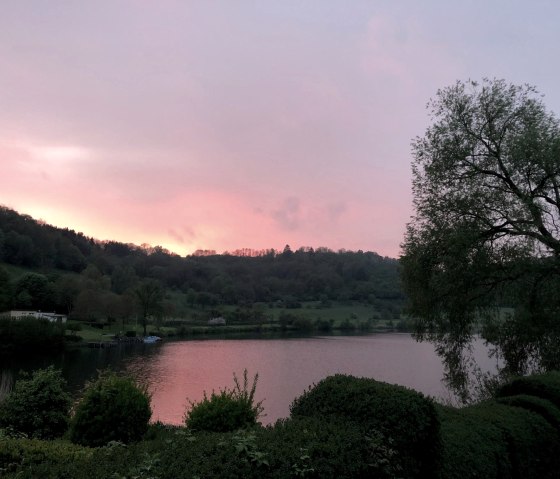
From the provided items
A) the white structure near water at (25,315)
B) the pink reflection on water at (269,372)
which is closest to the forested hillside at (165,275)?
the white structure near water at (25,315)

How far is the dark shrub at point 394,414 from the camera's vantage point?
4.88 metres

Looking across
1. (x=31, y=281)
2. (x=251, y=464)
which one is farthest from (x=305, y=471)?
(x=31, y=281)

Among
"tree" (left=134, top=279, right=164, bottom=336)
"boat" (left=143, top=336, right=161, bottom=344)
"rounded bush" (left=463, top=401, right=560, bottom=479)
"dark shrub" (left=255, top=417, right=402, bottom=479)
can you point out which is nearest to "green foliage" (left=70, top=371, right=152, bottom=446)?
"dark shrub" (left=255, top=417, right=402, bottom=479)

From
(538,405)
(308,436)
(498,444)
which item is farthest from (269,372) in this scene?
(308,436)

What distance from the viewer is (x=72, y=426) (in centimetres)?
803

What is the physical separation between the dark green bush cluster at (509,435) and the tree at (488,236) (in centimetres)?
491

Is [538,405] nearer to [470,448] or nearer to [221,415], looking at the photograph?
[470,448]

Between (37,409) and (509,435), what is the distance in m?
8.65

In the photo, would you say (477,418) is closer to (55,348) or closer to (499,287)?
(499,287)

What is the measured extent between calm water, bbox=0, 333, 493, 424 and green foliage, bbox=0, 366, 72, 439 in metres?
14.7

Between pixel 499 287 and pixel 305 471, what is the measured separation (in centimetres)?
1288

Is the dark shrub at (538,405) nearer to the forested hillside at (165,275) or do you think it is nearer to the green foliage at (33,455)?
the green foliage at (33,455)

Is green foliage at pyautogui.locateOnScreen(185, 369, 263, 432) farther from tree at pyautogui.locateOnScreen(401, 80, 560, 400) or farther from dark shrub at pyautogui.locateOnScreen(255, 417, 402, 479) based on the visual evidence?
tree at pyautogui.locateOnScreen(401, 80, 560, 400)

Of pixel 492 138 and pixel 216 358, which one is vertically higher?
pixel 492 138
